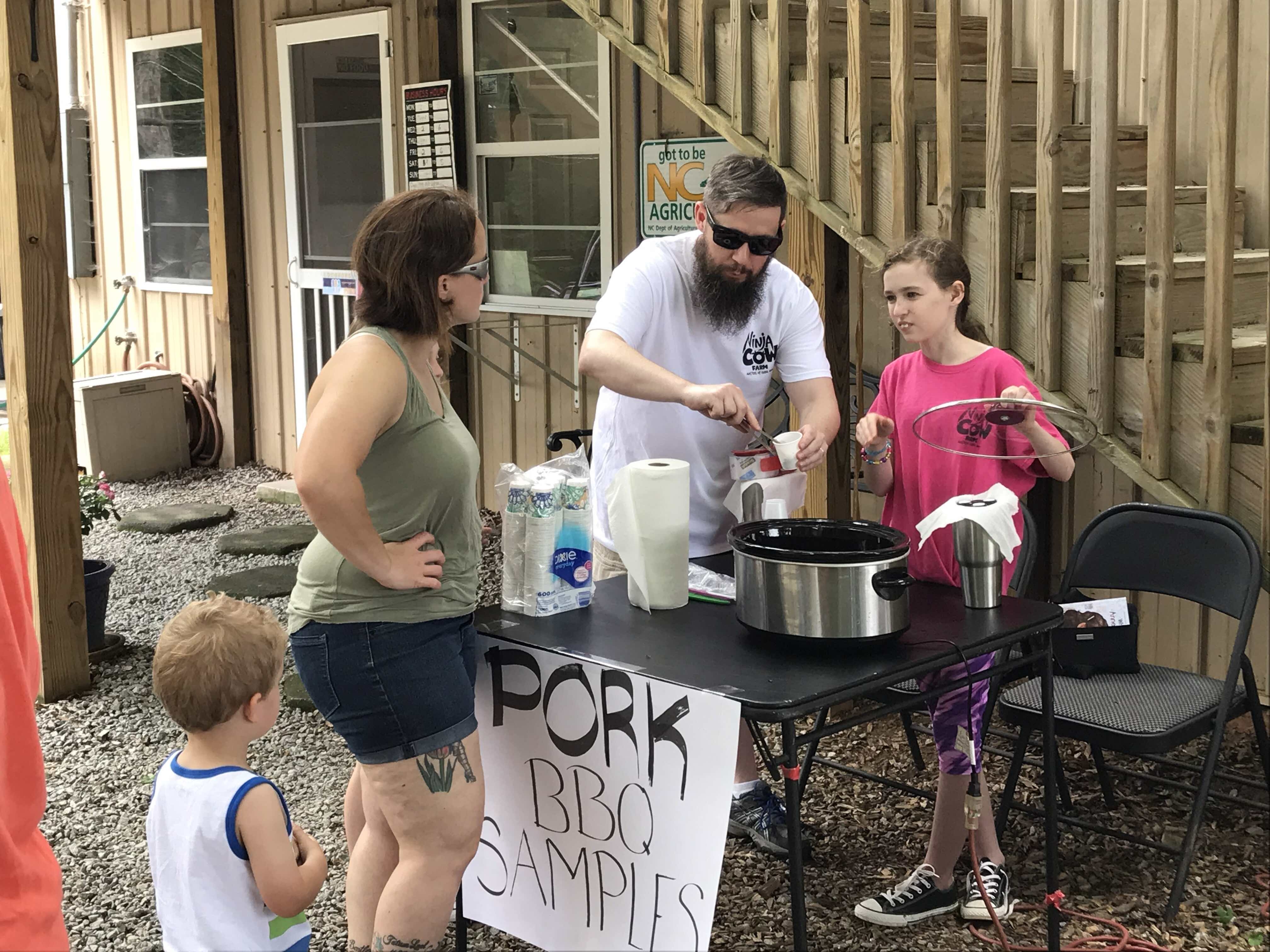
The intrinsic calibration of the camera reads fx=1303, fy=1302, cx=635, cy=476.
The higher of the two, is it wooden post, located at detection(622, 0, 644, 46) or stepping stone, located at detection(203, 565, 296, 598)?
wooden post, located at detection(622, 0, 644, 46)

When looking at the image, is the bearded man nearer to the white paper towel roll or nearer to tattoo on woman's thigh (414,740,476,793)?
the white paper towel roll

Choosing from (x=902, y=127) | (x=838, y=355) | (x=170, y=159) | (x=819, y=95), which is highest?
(x=170, y=159)

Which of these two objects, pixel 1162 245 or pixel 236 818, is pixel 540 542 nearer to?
pixel 236 818

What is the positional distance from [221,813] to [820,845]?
2009mm

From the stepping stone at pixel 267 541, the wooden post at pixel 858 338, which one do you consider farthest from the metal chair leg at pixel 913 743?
the stepping stone at pixel 267 541

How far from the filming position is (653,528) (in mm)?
2633

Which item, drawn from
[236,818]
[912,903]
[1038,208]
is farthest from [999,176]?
[236,818]

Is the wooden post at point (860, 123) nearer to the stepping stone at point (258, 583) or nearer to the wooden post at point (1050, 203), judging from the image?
the wooden post at point (1050, 203)

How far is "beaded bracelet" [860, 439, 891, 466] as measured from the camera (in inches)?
121

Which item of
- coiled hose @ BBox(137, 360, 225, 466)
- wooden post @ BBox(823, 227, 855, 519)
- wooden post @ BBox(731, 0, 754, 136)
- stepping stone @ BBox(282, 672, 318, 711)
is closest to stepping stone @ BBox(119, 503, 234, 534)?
coiled hose @ BBox(137, 360, 225, 466)

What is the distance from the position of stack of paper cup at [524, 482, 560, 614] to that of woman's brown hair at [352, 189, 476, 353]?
0.43 m

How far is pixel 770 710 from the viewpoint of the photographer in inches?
83.3

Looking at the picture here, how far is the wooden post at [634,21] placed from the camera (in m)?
4.42

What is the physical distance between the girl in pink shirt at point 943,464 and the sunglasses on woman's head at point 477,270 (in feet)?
3.43
